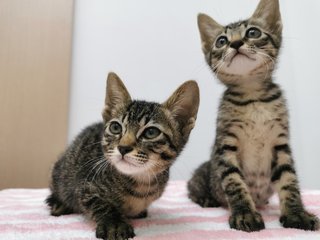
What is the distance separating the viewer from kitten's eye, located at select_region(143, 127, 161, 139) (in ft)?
3.50

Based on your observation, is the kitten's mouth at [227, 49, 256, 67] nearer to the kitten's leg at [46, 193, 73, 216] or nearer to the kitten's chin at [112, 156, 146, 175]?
the kitten's chin at [112, 156, 146, 175]

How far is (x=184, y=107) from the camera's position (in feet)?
3.92

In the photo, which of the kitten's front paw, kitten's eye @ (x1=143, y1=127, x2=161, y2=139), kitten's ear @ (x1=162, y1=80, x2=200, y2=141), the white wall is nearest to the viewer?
the kitten's front paw

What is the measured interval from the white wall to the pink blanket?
2.89 ft

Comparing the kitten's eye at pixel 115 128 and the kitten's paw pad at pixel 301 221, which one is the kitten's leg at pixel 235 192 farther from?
the kitten's eye at pixel 115 128

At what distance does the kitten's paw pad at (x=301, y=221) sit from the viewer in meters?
1.03

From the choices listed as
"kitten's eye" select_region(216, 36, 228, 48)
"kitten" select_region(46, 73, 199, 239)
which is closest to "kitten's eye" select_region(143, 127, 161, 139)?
"kitten" select_region(46, 73, 199, 239)

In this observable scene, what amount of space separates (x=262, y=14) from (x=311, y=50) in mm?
1138

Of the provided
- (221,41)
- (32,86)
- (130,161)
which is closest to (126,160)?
(130,161)

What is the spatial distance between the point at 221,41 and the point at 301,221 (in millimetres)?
679

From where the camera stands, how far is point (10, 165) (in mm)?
2109

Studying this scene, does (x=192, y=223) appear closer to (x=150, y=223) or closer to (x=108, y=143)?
(x=150, y=223)

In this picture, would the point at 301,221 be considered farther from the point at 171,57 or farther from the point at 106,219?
the point at 171,57

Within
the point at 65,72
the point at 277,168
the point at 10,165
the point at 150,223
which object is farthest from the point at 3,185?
the point at 277,168
